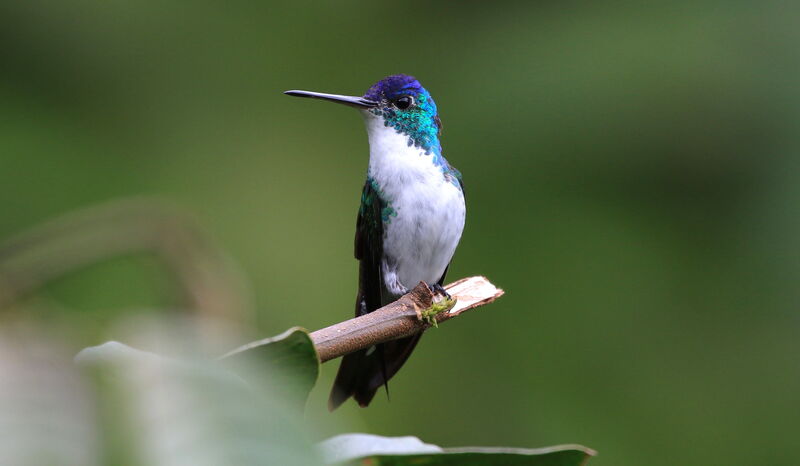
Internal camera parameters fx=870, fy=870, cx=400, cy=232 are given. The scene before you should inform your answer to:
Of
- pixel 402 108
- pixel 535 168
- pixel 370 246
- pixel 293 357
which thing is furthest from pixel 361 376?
pixel 535 168

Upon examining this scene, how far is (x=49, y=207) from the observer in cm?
310

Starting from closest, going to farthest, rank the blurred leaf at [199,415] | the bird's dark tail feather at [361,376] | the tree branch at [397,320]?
1. the blurred leaf at [199,415]
2. the tree branch at [397,320]
3. the bird's dark tail feather at [361,376]

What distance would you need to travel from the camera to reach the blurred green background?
11.1 ft

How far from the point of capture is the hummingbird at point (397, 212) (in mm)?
1900

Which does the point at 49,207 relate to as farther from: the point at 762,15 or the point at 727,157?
the point at 762,15

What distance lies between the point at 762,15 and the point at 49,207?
2.93 m

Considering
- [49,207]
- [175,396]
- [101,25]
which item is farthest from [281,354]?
[101,25]

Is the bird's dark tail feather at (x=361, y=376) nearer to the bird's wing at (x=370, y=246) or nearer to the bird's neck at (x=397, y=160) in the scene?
the bird's wing at (x=370, y=246)

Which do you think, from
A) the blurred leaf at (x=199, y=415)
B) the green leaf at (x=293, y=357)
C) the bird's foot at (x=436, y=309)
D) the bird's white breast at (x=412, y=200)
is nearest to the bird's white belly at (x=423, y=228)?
the bird's white breast at (x=412, y=200)

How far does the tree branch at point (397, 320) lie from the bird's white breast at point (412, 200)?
9.0 inches

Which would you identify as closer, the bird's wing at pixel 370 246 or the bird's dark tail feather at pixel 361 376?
the bird's dark tail feather at pixel 361 376

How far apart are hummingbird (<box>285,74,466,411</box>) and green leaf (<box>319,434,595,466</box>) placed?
1207mm

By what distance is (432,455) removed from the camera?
60 centimetres

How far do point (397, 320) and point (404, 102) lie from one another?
850mm
